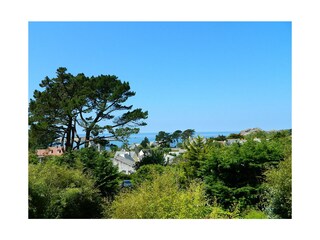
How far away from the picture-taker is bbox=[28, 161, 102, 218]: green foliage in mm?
5066

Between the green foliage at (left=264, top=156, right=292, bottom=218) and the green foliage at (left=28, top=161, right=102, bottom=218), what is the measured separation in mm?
3406

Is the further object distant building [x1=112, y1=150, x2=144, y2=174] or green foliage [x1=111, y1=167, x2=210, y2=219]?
distant building [x1=112, y1=150, x2=144, y2=174]

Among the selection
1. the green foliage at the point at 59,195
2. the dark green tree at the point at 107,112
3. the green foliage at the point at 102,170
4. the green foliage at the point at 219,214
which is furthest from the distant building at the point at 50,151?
the green foliage at the point at 219,214

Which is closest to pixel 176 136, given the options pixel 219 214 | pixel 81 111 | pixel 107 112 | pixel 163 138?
pixel 163 138

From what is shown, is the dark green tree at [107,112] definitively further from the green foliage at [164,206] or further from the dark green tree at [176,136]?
the green foliage at [164,206]

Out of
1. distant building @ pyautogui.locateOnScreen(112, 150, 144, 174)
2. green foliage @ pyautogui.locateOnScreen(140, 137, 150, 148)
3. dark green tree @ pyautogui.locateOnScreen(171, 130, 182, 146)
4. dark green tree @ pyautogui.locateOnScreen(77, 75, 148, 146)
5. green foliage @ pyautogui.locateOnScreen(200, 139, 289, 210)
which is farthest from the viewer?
green foliage @ pyautogui.locateOnScreen(140, 137, 150, 148)

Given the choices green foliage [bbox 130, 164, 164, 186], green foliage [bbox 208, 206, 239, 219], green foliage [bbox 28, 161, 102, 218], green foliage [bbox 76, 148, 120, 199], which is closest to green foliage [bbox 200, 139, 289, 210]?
green foliage [bbox 208, 206, 239, 219]

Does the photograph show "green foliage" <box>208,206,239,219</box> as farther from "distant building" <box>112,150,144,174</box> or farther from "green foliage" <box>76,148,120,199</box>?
"distant building" <box>112,150,144,174</box>

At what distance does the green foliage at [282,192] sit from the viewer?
4.95 meters

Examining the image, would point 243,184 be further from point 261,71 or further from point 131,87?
point 131,87

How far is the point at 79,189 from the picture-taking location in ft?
23.2

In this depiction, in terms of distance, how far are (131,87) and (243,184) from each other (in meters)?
6.06

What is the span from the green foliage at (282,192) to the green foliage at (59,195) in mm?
3406
